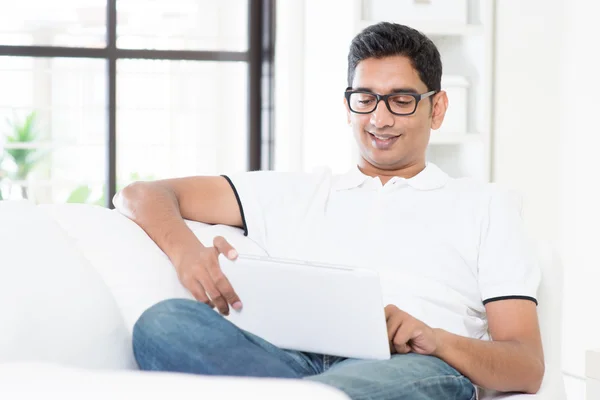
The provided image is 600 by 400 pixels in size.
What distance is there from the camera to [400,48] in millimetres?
1959

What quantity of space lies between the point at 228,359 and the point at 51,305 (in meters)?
0.33

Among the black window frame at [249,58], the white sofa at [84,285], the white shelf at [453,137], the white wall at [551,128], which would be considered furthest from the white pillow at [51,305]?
the black window frame at [249,58]

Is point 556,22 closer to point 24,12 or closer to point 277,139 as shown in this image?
point 277,139

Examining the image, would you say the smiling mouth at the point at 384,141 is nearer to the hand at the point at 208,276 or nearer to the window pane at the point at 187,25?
the hand at the point at 208,276

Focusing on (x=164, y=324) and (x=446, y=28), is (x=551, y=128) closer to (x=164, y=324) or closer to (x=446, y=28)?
(x=446, y=28)

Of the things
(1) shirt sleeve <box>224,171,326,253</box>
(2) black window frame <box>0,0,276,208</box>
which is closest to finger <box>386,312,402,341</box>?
(1) shirt sleeve <box>224,171,326,253</box>

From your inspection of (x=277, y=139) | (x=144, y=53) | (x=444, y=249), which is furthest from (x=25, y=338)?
(x=144, y=53)

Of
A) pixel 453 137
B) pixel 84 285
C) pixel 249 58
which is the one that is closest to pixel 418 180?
pixel 84 285

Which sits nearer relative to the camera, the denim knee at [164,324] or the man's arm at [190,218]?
the denim knee at [164,324]

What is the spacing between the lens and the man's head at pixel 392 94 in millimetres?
1950

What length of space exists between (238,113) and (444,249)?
7.38 feet

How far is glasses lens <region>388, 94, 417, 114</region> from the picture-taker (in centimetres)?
195

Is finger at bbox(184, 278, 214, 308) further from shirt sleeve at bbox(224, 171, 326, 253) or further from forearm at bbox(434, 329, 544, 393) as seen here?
forearm at bbox(434, 329, 544, 393)

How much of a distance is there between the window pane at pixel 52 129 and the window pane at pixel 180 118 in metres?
0.11
